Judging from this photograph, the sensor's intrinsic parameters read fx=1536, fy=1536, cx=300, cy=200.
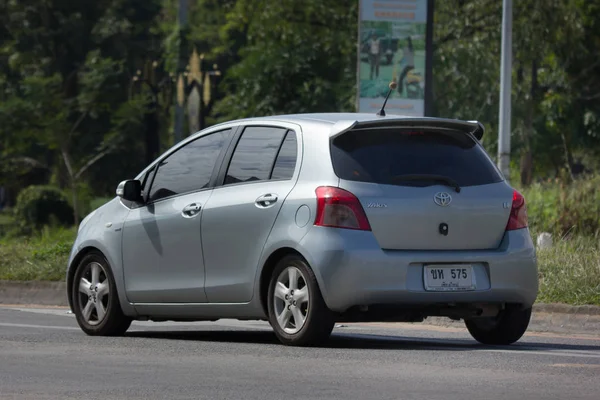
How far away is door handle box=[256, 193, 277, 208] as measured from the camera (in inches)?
404

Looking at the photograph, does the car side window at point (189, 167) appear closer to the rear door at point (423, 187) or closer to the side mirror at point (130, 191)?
the side mirror at point (130, 191)

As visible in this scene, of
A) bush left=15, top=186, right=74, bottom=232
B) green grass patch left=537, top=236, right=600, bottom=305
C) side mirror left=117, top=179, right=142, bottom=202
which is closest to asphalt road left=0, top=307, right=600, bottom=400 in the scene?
side mirror left=117, top=179, right=142, bottom=202

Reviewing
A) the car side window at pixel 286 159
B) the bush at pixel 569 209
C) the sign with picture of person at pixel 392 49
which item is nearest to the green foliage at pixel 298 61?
the sign with picture of person at pixel 392 49

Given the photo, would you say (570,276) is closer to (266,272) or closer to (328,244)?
(266,272)

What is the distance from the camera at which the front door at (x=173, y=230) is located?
36.0 feet

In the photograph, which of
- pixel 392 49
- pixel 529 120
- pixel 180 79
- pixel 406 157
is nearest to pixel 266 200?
pixel 406 157

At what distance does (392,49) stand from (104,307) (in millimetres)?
13107

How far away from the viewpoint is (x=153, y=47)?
203 ft

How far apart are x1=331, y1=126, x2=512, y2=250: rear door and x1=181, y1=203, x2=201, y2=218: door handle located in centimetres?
126

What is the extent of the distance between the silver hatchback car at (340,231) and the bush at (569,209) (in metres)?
9.77

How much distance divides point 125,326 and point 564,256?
5.51 meters

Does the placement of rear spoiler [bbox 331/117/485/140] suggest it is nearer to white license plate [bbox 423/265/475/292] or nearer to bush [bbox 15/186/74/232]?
white license plate [bbox 423/265/475/292]

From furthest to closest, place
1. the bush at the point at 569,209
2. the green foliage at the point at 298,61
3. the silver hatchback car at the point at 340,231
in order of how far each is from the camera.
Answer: the green foliage at the point at 298,61 < the bush at the point at 569,209 < the silver hatchback car at the point at 340,231

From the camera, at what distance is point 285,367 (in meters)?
8.86
